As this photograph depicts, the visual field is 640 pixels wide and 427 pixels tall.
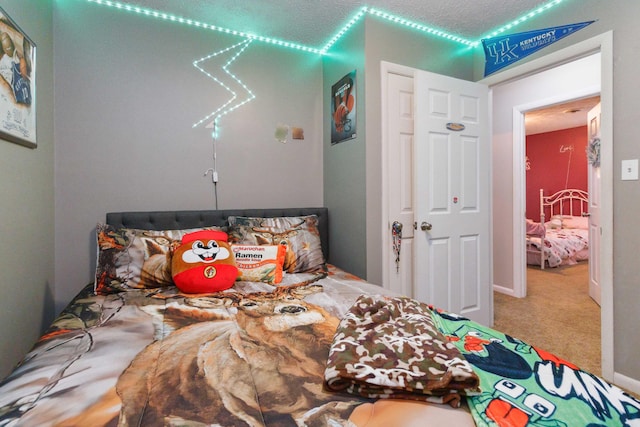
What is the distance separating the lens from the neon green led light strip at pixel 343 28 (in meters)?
2.24

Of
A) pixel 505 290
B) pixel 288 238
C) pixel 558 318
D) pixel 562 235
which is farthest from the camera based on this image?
pixel 562 235

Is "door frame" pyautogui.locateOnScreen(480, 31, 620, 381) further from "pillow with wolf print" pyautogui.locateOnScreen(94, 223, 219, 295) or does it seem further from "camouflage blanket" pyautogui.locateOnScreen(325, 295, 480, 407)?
"pillow with wolf print" pyautogui.locateOnScreen(94, 223, 219, 295)

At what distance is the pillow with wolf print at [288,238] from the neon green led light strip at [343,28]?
1.53m

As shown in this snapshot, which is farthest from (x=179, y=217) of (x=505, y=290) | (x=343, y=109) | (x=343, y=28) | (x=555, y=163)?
(x=555, y=163)

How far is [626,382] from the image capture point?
1.84 metres

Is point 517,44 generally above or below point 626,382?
above

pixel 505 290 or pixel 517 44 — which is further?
pixel 505 290

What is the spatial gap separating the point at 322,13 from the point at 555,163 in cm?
620

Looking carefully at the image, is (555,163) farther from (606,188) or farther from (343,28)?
(343,28)

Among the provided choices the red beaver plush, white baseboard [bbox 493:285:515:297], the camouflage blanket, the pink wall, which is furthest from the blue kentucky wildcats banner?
the pink wall

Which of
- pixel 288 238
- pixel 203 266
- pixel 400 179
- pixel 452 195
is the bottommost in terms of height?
pixel 203 266

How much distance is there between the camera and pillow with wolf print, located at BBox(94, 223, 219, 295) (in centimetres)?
178

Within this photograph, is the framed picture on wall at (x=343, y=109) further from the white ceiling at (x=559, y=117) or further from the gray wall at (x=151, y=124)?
the white ceiling at (x=559, y=117)

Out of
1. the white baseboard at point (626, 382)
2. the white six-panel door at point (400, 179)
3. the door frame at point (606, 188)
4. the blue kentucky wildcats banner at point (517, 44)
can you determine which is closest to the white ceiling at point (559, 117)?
the blue kentucky wildcats banner at point (517, 44)
